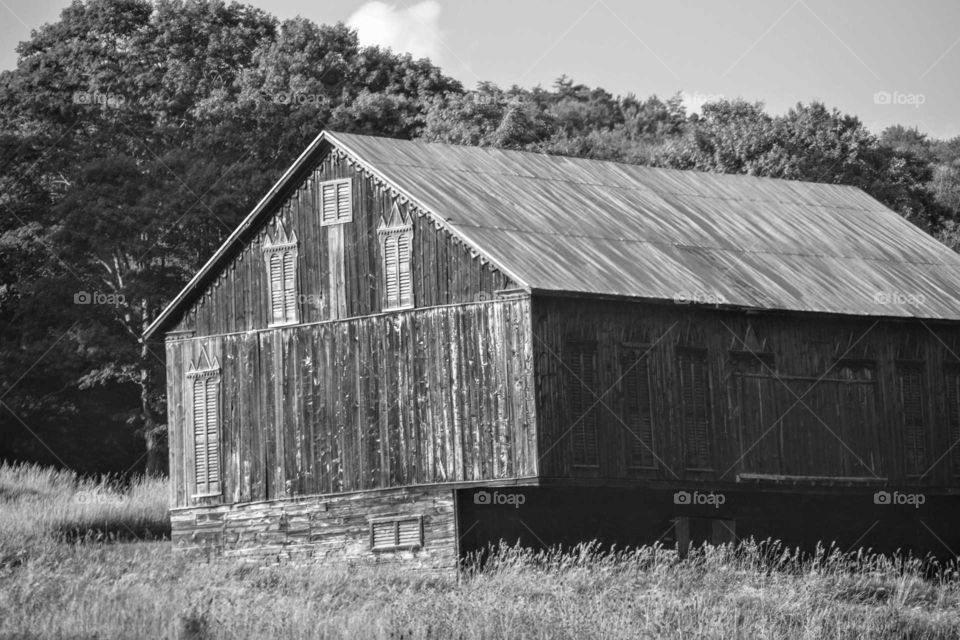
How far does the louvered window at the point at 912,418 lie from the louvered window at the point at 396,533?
34.9 feet

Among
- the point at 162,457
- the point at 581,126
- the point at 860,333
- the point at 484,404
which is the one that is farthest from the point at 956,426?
the point at 581,126

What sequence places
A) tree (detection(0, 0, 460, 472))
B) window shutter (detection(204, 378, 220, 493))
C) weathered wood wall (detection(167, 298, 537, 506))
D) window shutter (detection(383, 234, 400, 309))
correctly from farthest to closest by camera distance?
tree (detection(0, 0, 460, 472))
window shutter (detection(204, 378, 220, 493))
window shutter (detection(383, 234, 400, 309))
weathered wood wall (detection(167, 298, 537, 506))

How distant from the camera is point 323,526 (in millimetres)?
32938

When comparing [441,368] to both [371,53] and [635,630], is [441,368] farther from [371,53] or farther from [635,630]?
[371,53]

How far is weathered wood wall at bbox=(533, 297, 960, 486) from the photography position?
102ft

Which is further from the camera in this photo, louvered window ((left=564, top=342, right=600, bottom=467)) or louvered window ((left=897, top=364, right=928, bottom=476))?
louvered window ((left=897, top=364, right=928, bottom=476))

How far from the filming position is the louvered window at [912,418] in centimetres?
3647

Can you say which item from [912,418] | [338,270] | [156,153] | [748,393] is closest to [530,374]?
[338,270]

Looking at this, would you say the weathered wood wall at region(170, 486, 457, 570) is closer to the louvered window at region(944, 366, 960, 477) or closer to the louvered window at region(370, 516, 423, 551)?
the louvered window at region(370, 516, 423, 551)

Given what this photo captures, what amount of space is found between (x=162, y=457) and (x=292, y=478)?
16.6 metres

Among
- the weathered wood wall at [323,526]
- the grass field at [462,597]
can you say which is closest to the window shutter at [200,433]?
the weathered wood wall at [323,526]

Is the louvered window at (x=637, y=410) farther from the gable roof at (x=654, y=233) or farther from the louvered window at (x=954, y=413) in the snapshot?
the louvered window at (x=954, y=413)

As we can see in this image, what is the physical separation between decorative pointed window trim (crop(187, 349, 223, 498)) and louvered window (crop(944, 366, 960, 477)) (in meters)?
14.6

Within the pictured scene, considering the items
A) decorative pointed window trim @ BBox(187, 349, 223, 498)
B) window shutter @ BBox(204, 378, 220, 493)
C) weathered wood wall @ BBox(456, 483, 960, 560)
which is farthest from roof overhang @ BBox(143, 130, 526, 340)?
weathered wood wall @ BBox(456, 483, 960, 560)
